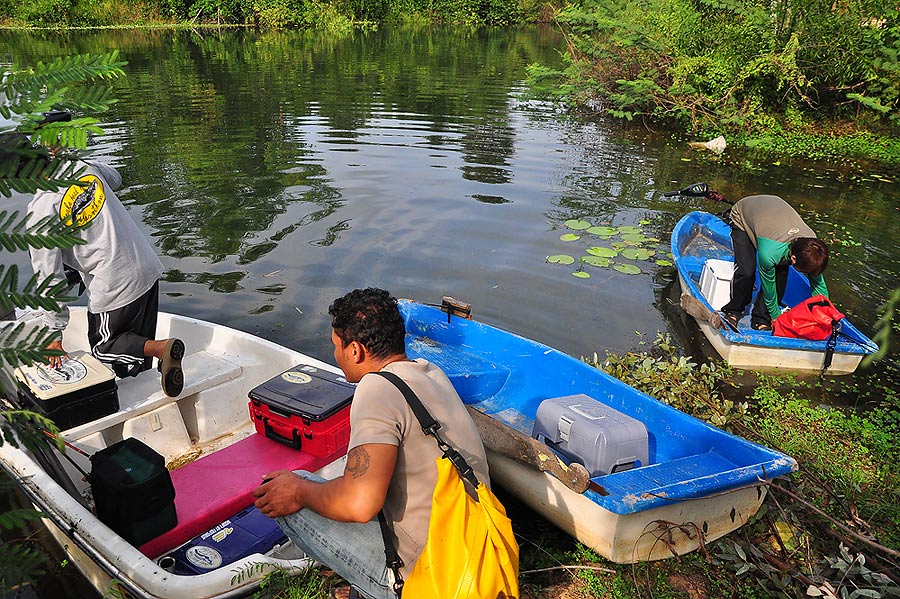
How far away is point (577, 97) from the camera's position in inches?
688

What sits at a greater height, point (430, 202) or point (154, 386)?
point (430, 202)

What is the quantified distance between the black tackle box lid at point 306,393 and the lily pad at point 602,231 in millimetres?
5968

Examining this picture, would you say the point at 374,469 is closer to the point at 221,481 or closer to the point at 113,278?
the point at 221,481

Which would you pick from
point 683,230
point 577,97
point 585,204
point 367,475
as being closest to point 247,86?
point 577,97

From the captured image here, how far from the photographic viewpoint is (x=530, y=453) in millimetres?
3596

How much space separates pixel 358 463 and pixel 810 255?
193 inches

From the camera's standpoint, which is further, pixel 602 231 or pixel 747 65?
pixel 747 65

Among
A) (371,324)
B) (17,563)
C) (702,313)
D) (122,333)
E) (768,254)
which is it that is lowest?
(702,313)

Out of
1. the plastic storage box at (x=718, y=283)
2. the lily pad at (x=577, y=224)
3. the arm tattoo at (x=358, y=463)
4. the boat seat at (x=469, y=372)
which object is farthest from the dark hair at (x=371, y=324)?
the lily pad at (x=577, y=224)

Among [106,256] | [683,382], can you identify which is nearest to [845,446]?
[683,382]

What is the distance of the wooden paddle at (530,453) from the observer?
3332 mm

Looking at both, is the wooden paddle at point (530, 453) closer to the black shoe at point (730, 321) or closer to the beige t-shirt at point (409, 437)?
the beige t-shirt at point (409, 437)

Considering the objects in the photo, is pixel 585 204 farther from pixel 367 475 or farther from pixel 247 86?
pixel 247 86

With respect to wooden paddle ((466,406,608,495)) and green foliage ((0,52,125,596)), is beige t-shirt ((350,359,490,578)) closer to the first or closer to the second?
wooden paddle ((466,406,608,495))
